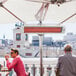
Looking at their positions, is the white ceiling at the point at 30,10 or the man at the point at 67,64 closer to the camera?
the man at the point at 67,64

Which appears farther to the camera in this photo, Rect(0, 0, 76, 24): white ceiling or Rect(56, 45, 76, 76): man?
Rect(0, 0, 76, 24): white ceiling

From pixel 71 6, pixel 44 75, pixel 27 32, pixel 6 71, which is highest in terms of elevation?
pixel 71 6

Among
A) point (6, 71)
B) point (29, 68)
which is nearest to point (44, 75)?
point (29, 68)

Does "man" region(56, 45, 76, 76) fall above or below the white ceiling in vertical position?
below

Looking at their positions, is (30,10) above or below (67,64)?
above

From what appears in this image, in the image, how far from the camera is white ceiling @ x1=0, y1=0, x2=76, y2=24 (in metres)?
4.10

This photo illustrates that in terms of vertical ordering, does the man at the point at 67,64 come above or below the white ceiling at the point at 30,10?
below

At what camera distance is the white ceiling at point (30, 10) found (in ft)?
13.5

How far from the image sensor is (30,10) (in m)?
4.50

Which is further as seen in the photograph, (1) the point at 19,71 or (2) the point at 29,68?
(2) the point at 29,68

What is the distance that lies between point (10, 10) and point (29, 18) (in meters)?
0.87

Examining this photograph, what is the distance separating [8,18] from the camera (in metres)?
4.60

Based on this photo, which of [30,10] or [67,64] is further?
[30,10]

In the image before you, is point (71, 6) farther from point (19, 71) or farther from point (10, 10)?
point (19, 71)
